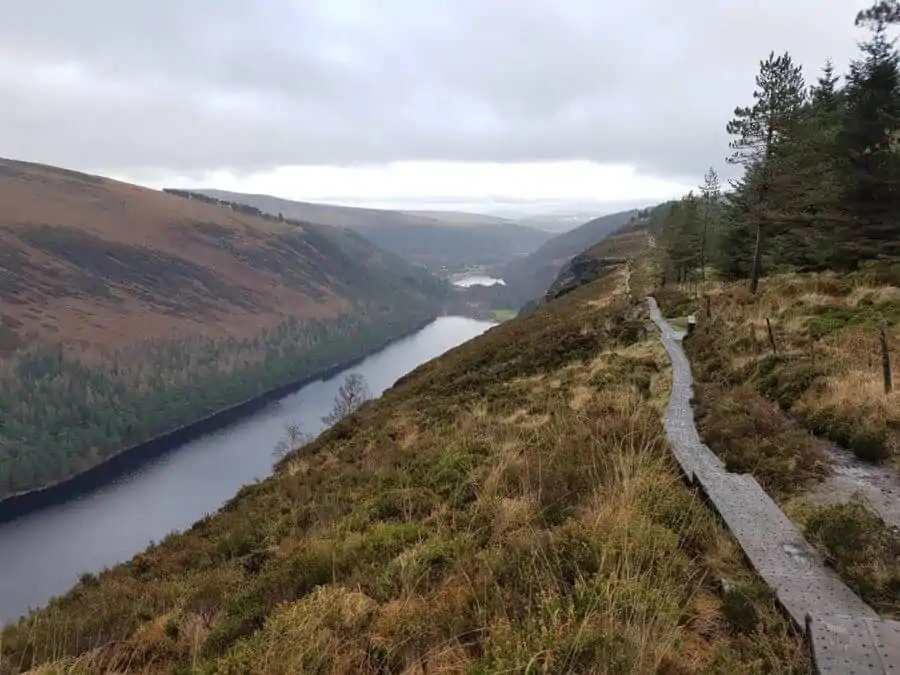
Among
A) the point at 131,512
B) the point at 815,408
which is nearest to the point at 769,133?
the point at 815,408

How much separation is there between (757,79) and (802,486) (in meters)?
25.4

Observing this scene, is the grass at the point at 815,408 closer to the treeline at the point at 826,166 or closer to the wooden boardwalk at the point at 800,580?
the wooden boardwalk at the point at 800,580

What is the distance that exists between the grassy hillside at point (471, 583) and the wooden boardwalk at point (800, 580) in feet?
0.59

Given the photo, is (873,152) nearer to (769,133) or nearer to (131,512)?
(769,133)

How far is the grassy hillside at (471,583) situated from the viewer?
3715mm

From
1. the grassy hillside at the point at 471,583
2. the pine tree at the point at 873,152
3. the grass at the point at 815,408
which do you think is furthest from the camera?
the pine tree at the point at 873,152

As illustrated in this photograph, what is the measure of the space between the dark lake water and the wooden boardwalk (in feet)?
117

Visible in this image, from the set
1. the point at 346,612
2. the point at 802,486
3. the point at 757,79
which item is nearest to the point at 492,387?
the point at 802,486

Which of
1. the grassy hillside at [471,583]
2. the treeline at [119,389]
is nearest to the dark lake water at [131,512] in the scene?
the treeline at [119,389]

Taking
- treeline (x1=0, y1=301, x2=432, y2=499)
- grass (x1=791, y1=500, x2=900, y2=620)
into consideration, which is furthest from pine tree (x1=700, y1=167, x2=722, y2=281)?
treeline (x1=0, y1=301, x2=432, y2=499)

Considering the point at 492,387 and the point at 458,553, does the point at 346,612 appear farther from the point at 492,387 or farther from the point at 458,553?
the point at 492,387

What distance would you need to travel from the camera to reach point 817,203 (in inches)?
950

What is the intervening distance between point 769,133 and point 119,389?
140 m

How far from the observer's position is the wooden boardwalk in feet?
11.7
